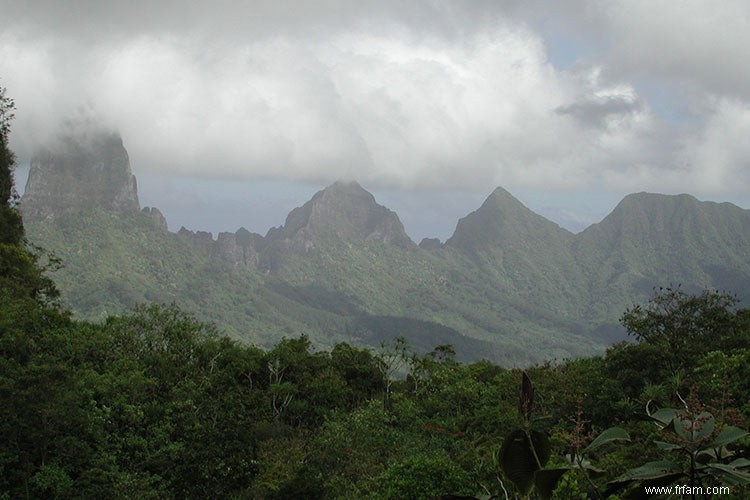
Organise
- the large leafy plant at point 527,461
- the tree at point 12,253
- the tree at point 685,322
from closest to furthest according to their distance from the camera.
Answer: the large leafy plant at point 527,461, the tree at point 685,322, the tree at point 12,253

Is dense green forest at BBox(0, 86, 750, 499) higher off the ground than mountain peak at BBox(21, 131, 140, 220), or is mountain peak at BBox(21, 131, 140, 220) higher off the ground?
mountain peak at BBox(21, 131, 140, 220)

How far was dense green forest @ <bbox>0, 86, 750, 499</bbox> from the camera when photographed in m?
21.1

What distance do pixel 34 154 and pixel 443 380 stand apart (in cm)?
18597

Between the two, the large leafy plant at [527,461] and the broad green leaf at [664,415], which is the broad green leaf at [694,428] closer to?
the broad green leaf at [664,415]

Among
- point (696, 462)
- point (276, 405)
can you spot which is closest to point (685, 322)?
point (276, 405)

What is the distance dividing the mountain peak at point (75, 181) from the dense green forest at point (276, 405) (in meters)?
153

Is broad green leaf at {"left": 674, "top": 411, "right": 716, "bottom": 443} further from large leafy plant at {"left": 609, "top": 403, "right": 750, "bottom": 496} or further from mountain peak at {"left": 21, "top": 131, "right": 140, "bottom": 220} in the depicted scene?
mountain peak at {"left": 21, "top": 131, "right": 140, "bottom": 220}

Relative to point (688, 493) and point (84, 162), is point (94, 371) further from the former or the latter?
point (84, 162)

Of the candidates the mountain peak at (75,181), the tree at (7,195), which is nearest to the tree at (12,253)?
the tree at (7,195)

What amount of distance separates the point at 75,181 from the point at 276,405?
17415cm

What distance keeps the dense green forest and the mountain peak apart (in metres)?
153

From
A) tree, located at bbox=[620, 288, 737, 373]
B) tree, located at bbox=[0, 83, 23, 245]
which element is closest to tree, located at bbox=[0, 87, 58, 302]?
tree, located at bbox=[0, 83, 23, 245]

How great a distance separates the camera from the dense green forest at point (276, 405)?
830 inches

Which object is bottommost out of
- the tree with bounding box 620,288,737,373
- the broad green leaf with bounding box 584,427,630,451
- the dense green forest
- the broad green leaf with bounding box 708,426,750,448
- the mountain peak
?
the dense green forest
